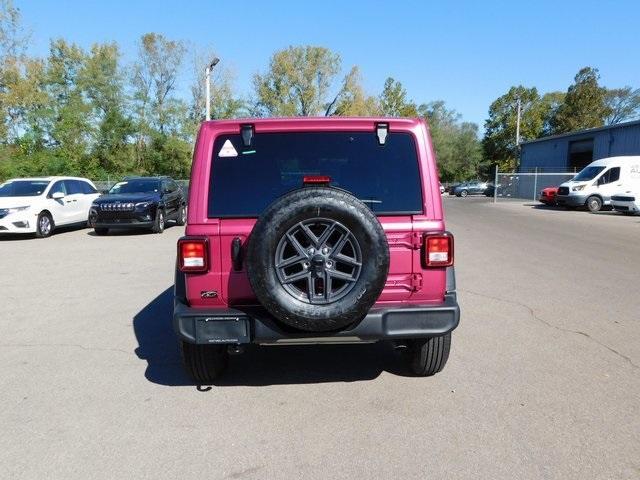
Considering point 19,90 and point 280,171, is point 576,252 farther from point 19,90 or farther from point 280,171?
point 19,90

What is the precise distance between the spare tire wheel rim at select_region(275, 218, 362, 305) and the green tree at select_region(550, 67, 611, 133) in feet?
220

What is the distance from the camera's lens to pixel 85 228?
57.6 feet

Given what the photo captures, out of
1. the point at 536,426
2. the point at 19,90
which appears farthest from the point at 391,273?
the point at 19,90

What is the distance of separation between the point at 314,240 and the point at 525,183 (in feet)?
127

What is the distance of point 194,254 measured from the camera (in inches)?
A: 143

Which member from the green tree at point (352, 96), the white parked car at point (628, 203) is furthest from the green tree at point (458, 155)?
the white parked car at point (628, 203)

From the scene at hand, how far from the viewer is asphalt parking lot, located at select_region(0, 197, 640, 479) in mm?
3051

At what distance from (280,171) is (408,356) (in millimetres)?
1884

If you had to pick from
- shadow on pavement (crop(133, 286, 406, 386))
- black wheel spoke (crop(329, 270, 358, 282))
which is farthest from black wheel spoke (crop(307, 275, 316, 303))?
shadow on pavement (crop(133, 286, 406, 386))

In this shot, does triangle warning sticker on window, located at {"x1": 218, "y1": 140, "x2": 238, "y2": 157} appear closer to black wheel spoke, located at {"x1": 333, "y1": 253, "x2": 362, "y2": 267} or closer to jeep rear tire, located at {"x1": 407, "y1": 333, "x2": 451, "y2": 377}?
black wheel spoke, located at {"x1": 333, "y1": 253, "x2": 362, "y2": 267}

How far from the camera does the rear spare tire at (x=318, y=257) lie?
11.0 feet

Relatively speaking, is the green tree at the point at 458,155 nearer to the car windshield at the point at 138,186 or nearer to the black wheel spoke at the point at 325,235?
the car windshield at the point at 138,186

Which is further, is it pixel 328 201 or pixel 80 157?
pixel 80 157

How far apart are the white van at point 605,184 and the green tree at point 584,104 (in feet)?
136
